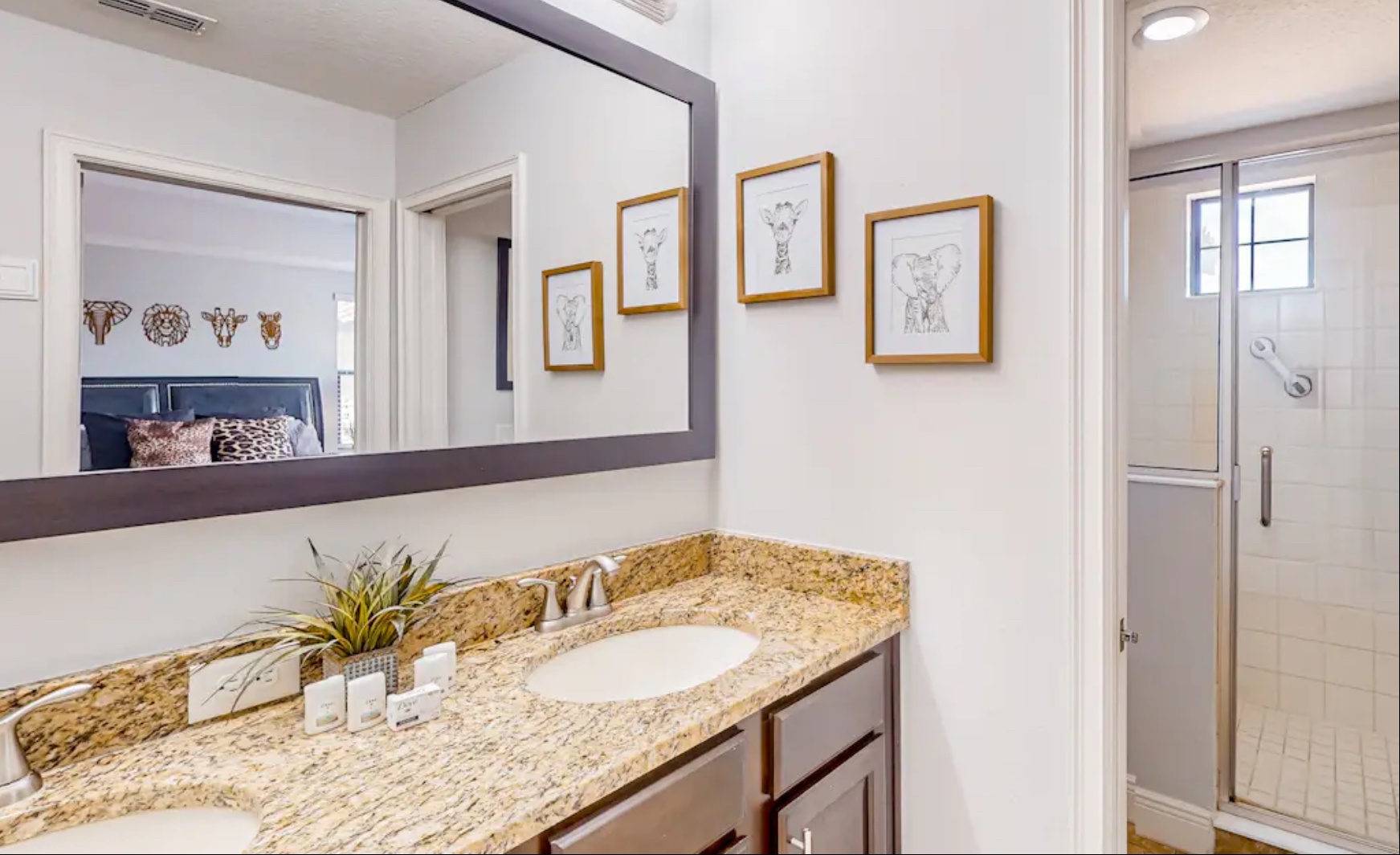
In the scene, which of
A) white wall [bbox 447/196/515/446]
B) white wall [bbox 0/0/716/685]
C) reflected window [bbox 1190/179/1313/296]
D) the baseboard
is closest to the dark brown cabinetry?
white wall [bbox 0/0/716/685]

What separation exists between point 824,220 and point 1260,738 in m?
2.56

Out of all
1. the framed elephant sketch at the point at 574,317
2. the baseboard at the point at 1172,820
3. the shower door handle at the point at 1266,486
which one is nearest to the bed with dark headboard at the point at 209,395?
the framed elephant sketch at the point at 574,317

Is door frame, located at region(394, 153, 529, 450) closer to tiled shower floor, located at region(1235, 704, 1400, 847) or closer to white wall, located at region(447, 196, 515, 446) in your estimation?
white wall, located at region(447, 196, 515, 446)

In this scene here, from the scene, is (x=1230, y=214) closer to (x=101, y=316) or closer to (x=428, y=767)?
(x=428, y=767)

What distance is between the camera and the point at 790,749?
1104 mm

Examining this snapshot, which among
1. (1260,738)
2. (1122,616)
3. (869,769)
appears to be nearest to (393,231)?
(869,769)

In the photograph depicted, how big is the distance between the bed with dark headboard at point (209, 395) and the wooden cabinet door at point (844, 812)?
908mm

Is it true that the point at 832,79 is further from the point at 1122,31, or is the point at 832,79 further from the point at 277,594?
the point at 277,594

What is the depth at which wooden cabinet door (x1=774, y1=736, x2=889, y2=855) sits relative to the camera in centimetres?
111

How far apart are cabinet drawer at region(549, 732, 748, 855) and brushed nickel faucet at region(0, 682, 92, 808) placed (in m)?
0.56

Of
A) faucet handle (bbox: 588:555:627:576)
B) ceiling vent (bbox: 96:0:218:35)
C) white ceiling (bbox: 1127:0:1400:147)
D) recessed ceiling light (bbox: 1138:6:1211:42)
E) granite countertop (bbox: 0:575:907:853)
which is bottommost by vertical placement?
granite countertop (bbox: 0:575:907:853)

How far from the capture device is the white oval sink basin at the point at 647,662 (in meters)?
1.27

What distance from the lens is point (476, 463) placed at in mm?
1231

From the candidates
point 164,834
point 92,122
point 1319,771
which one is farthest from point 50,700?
point 1319,771
